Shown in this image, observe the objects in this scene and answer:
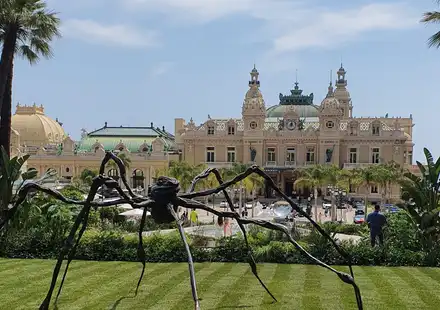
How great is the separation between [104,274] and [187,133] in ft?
198

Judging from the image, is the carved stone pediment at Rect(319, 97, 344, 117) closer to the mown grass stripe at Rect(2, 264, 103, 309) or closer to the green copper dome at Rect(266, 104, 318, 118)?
the green copper dome at Rect(266, 104, 318, 118)

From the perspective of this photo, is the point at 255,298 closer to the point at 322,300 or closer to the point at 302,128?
the point at 322,300

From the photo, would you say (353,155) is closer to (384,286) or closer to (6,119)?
(6,119)

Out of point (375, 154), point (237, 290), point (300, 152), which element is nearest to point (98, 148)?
point (300, 152)

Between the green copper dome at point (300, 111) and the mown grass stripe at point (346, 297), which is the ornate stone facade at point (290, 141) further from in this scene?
the mown grass stripe at point (346, 297)

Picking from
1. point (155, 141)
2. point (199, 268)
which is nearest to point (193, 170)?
point (155, 141)

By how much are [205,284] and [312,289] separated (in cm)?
208

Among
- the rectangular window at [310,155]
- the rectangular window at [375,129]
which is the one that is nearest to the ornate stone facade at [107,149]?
the rectangular window at [310,155]

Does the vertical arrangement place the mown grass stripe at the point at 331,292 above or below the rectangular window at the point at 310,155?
below

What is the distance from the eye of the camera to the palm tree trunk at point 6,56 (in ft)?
62.1

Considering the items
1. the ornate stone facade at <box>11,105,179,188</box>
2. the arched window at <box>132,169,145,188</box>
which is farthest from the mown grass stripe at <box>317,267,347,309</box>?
the arched window at <box>132,169,145,188</box>

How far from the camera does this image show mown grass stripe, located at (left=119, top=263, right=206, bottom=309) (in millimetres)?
10148

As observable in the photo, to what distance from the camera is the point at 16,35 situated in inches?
808

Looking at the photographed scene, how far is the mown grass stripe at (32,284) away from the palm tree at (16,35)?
24.9 feet
